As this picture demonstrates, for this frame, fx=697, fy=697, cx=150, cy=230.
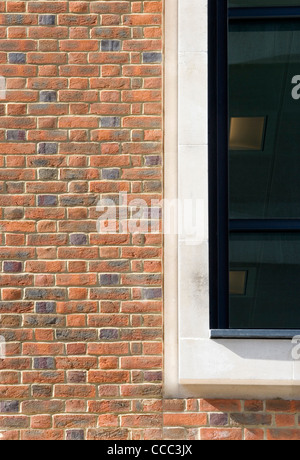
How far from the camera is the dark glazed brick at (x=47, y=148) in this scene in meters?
4.42

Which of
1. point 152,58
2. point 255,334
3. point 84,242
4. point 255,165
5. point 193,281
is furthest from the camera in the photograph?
point 255,165

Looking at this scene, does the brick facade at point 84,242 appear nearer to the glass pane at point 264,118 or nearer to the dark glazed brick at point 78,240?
the dark glazed brick at point 78,240

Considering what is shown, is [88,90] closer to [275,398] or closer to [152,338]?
[152,338]

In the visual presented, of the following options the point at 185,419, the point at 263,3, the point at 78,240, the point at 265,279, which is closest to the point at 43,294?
the point at 78,240

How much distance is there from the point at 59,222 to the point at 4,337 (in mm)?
783

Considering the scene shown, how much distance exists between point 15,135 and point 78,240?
788mm

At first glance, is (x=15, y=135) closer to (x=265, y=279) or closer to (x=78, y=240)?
(x=78, y=240)

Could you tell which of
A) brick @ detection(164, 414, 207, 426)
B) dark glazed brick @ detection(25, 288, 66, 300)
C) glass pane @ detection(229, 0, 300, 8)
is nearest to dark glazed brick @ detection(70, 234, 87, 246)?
dark glazed brick @ detection(25, 288, 66, 300)

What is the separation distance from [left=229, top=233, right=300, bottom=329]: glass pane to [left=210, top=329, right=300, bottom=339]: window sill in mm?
285

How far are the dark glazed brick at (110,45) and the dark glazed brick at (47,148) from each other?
0.70 meters

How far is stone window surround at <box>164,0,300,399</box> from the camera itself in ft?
13.5

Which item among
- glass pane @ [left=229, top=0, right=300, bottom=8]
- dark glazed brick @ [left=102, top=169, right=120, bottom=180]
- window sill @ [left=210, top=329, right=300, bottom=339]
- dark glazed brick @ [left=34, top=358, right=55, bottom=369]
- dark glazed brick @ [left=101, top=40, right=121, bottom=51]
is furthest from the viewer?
glass pane @ [left=229, top=0, right=300, bottom=8]

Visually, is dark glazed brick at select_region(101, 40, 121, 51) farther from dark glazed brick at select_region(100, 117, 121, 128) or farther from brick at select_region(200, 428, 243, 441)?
brick at select_region(200, 428, 243, 441)

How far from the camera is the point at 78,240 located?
Result: 434 centimetres
